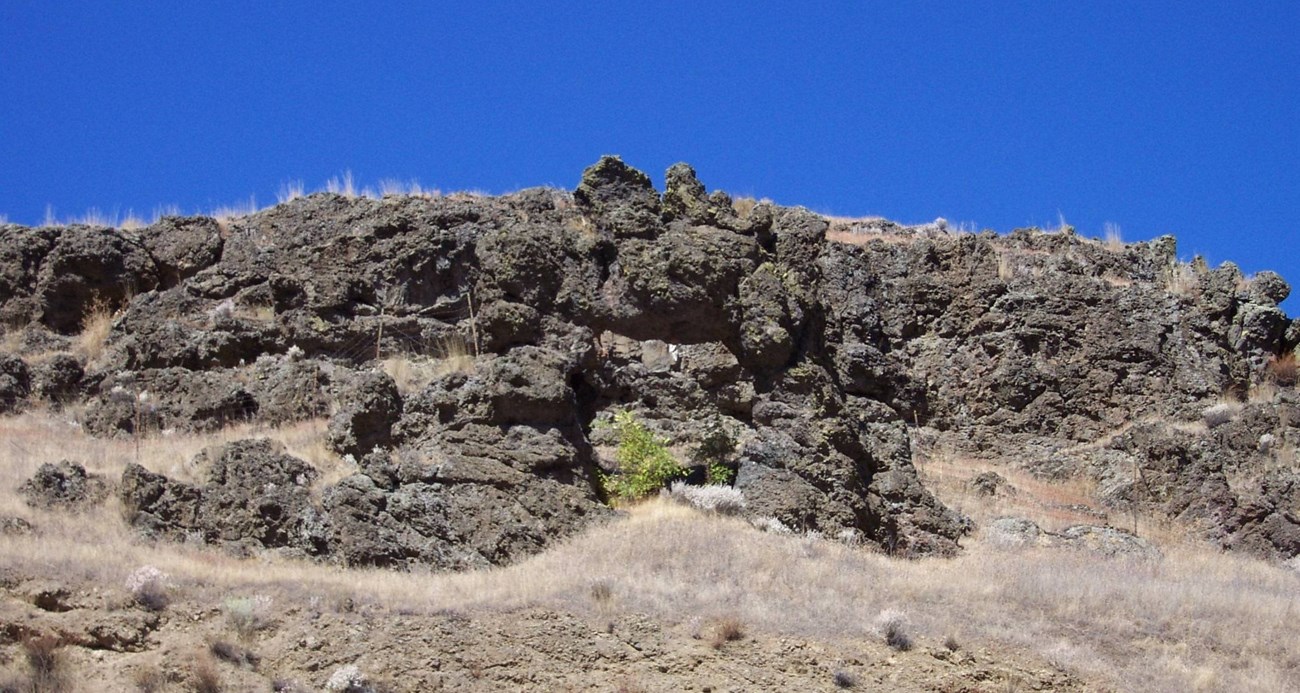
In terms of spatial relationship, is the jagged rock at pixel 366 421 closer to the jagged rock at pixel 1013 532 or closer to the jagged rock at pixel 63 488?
the jagged rock at pixel 63 488

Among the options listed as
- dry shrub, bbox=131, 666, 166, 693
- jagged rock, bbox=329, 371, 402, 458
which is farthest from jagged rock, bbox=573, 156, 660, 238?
dry shrub, bbox=131, 666, 166, 693

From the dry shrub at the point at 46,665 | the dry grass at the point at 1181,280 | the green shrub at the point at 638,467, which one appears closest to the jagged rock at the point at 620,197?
the green shrub at the point at 638,467

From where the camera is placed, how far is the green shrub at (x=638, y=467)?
62.2 ft

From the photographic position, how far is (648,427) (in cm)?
2069

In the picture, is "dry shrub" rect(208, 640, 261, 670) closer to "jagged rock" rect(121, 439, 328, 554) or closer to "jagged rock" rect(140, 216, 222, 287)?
"jagged rock" rect(121, 439, 328, 554)

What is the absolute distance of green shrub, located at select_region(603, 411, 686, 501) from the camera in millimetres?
18969

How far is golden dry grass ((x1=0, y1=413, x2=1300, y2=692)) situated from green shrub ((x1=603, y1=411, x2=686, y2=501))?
0.38 metres

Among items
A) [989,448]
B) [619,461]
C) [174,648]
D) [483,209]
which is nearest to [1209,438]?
[989,448]

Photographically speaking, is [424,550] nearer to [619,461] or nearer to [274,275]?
[619,461]

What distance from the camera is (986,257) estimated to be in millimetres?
27266

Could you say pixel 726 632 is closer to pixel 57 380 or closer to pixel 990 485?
pixel 990 485

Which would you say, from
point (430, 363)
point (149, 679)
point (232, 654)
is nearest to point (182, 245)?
point (430, 363)

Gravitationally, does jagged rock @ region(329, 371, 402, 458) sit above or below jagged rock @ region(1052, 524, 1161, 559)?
above

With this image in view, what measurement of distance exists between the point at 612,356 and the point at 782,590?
606 cm
